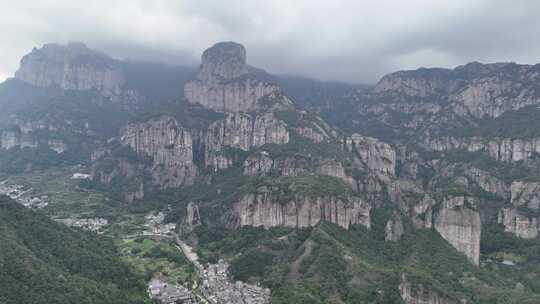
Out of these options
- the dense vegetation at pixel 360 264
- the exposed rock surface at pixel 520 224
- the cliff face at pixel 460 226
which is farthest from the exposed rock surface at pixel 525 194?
the cliff face at pixel 460 226

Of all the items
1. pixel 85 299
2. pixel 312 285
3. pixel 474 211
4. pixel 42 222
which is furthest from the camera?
pixel 474 211

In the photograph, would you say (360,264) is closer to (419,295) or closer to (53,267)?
(419,295)

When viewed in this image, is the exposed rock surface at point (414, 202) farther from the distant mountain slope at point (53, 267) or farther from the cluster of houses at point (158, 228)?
the distant mountain slope at point (53, 267)

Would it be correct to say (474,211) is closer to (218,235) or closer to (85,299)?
(218,235)

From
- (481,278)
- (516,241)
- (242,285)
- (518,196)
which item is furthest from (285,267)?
(518,196)

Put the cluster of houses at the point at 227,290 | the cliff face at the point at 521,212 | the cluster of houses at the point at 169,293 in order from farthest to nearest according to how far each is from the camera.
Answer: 1. the cliff face at the point at 521,212
2. the cluster of houses at the point at 227,290
3. the cluster of houses at the point at 169,293
